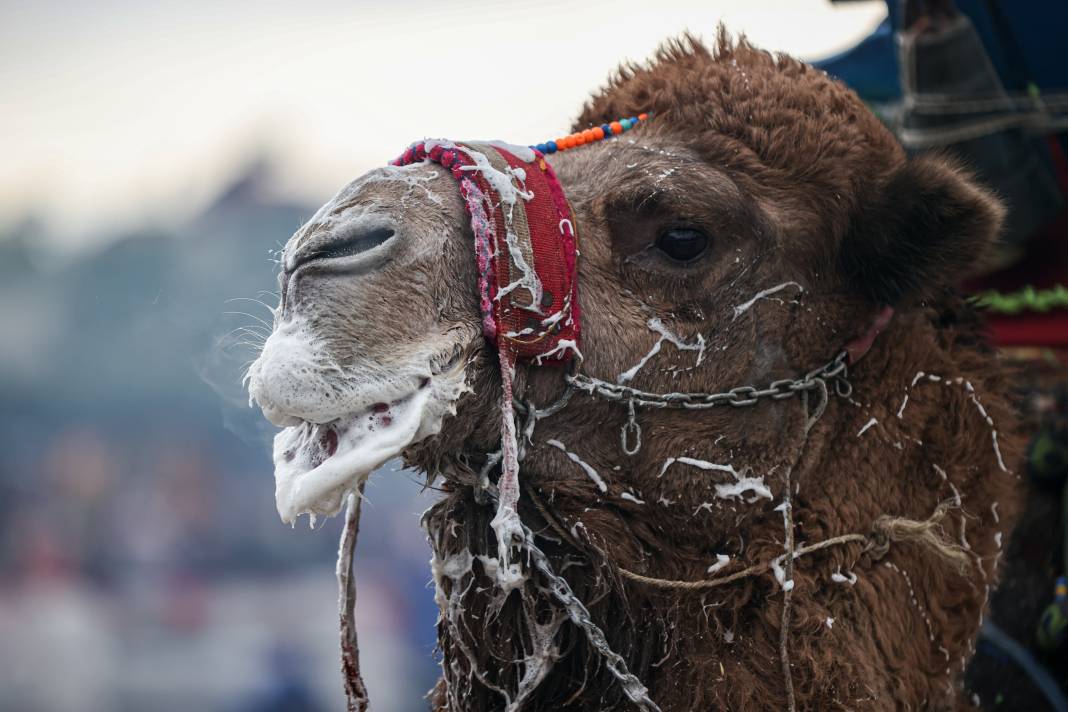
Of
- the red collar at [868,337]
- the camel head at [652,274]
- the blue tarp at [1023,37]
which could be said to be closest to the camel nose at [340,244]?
the camel head at [652,274]

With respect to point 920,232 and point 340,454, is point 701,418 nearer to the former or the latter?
point 920,232

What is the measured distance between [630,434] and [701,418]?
19cm

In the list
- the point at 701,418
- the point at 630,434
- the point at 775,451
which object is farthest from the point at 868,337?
the point at 630,434

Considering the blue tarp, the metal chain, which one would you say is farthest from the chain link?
the blue tarp

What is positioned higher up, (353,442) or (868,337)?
(353,442)

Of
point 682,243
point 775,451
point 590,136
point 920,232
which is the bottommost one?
point 775,451

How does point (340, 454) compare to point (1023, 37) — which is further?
point (1023, 37)

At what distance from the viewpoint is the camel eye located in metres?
2.65

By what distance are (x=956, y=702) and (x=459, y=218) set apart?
1.91 metres

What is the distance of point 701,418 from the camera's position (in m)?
2.62

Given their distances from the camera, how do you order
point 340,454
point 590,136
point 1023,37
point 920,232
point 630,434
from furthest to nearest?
point 1023,37 < point 590,136 < point 920,232 < point 630,434 < point 340,454

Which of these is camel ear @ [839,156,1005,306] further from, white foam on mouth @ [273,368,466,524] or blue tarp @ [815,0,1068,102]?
blue tarp @ [815,0,1068,102]

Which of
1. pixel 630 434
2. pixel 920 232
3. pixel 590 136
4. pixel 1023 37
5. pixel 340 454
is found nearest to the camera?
pixel 340 454

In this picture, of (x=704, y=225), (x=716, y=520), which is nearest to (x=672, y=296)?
(x=704, y=225)
